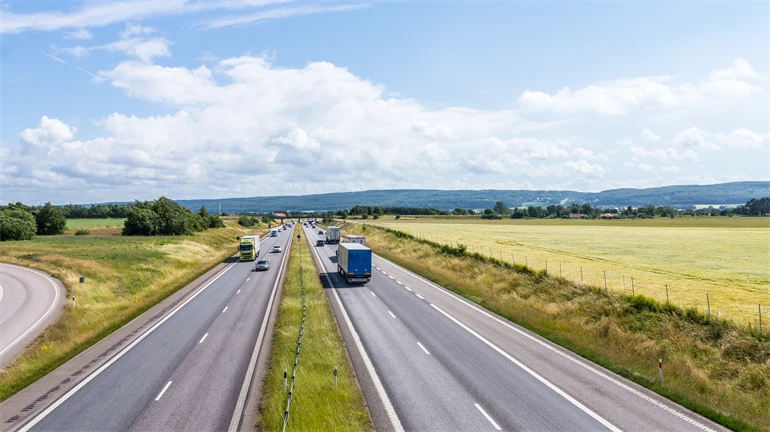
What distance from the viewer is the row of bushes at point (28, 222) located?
292 feet

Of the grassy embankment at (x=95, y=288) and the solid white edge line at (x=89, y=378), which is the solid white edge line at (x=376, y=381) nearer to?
the solid white edge line at (x=89, y=378)

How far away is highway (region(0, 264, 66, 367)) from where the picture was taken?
2719 centimetres

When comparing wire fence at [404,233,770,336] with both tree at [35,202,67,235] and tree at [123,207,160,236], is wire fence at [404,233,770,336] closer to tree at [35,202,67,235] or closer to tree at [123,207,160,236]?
tree at [123,207,160,236]

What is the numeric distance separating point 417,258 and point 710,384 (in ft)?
149

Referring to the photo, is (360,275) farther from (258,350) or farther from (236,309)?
(258,350)

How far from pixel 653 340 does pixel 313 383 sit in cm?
1679

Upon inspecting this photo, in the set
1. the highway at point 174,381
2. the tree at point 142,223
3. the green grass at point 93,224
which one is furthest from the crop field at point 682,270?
the green grass at point 93,224

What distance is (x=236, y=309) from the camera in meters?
31.4

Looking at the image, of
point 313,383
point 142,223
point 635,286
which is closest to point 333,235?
point 142,223

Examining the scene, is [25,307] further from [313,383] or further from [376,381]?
[376,381]

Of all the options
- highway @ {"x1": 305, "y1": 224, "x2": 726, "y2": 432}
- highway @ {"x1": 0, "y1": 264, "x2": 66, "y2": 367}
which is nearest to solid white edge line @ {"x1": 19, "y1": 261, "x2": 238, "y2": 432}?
highway @ {"x1": 0, "y1": 264, "x2": 66, "y2": 367}

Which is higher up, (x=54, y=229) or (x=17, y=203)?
(x=17, y=203)

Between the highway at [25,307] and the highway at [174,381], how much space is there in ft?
27.0

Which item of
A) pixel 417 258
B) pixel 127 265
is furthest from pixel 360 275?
pixel 127 265
